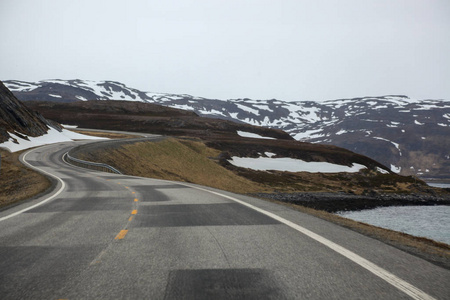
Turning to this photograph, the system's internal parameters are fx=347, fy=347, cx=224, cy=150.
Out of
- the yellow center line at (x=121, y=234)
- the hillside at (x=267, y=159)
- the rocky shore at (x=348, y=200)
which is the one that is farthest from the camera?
the hillside at (x=267, y=159)

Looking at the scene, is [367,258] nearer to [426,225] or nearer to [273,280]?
[273,280]

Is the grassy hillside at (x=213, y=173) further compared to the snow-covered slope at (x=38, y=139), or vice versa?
the snow-covered slope at (x=38, y=139)

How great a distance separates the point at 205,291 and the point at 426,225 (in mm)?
37655

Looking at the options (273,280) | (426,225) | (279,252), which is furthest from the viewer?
(426,225)

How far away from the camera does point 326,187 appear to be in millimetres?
54000

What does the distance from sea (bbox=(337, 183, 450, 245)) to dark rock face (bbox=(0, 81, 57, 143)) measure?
156 ft

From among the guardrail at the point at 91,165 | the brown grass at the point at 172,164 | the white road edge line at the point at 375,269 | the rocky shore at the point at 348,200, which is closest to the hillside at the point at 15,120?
the guardrail at the point at 91,165

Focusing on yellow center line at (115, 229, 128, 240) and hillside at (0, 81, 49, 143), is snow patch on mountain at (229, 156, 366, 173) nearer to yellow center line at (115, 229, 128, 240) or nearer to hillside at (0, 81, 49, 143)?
hillside at (0, 81, 49, 143)

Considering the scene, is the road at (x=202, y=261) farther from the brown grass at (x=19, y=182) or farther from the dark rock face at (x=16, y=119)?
the dark rock face at (x=16, y=119)

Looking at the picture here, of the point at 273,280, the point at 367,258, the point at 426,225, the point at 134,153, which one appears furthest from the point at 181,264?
the point at 134,153

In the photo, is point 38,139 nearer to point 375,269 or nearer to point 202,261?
point 202,261

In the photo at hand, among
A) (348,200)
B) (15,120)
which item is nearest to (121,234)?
(348,200)

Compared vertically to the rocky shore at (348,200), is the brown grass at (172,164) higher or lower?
higher

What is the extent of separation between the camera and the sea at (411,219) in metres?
31.4
